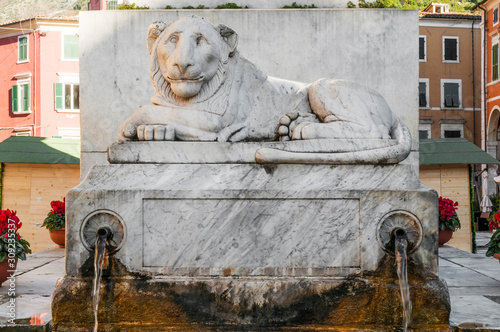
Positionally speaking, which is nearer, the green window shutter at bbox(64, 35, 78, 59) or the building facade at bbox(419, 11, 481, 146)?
the green window shutter at bbox(64, 35, 78, 59)

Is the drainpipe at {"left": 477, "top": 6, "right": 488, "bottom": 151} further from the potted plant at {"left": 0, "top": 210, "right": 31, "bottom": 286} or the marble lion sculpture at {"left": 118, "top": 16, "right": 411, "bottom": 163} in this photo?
the potted plant at {"left": 0, "top": 210, "right": 31, "bottom": 286}

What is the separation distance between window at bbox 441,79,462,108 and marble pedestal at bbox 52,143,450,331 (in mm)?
33444

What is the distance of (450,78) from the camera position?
1411 inches

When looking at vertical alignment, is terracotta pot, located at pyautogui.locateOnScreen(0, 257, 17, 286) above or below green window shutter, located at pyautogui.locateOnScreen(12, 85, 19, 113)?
below

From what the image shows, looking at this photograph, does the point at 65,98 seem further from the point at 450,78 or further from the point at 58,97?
the point at 450,78

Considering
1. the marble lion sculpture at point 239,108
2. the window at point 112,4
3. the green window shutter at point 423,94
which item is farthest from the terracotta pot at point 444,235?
the green window shutter at point 423,94

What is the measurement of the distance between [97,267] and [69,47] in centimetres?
2826

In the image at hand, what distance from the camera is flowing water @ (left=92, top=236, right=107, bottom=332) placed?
3.78 m

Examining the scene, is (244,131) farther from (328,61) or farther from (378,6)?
(378,6)

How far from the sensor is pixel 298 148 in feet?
13.5

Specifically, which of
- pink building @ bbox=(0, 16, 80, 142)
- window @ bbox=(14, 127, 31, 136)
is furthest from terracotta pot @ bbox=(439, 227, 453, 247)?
window @ bbox=(14, 127, 31, 136)

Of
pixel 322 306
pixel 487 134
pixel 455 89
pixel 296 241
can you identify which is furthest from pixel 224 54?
pixel 455 89

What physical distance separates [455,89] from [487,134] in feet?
16.4

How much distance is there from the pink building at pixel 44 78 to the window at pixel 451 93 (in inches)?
801
